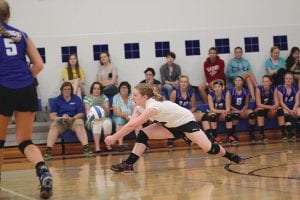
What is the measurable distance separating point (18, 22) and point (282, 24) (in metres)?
6.53

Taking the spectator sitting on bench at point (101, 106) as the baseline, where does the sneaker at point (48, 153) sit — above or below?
below

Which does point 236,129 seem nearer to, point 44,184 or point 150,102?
point 150,102

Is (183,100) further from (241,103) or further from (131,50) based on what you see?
(131,50)

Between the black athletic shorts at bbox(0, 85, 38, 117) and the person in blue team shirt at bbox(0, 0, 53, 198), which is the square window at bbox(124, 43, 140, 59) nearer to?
the person in blue team shirt at bbox(0, 0, 53, 198)

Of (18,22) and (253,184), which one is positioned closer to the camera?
(253,184)

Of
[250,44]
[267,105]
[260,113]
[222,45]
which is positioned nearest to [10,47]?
[260,113]

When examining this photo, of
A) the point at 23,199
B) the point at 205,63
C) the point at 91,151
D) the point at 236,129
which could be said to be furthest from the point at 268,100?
the point at 23,199

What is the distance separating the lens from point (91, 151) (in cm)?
1138

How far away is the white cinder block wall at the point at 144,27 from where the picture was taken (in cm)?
1367

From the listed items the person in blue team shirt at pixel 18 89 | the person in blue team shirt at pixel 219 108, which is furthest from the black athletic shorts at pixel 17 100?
the person in blue team shirt at pixel 219 108

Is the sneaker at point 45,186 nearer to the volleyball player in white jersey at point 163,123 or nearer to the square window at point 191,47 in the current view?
the volleyball player in white jersey at point 163,123

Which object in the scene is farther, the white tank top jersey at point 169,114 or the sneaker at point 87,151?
the sneaker at point 87,151

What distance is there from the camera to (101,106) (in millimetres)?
12102

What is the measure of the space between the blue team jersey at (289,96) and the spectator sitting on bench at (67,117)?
4318 mm
